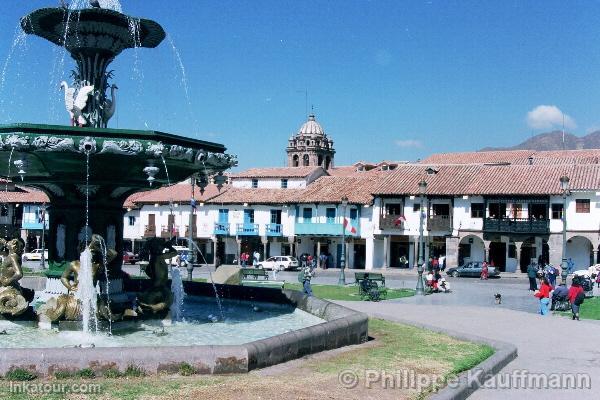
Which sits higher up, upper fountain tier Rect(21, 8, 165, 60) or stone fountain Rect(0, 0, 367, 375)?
upper fountain tier Rect(21, 8, 165, 60)

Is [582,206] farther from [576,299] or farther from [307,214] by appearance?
[576,299]

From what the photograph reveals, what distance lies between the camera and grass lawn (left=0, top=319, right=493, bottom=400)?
335 inches

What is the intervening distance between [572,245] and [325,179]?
792 inches

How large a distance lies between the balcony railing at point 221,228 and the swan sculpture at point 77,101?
46456mm

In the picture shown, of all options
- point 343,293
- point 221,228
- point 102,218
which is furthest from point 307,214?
point 102,218

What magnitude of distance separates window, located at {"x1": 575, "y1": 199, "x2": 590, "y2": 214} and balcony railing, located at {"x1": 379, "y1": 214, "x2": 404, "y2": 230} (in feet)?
38.0

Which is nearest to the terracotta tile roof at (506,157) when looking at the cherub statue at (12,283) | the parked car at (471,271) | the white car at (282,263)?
the parked car at (471,271)

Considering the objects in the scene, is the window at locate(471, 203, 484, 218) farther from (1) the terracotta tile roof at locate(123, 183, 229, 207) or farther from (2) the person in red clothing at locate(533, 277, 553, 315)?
(2) the person in red clothing at locate(533, 277, 553, 315)

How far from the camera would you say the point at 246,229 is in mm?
59281

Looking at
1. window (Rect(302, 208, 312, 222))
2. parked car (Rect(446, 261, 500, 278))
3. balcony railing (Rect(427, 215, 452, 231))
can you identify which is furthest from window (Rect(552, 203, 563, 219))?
window (Rect(302, 208, 312, 222))

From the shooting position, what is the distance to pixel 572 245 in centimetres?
4866

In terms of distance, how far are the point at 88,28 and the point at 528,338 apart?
11.0 meters

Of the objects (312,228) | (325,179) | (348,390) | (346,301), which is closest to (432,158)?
(325,179)

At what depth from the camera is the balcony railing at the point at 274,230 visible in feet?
191
